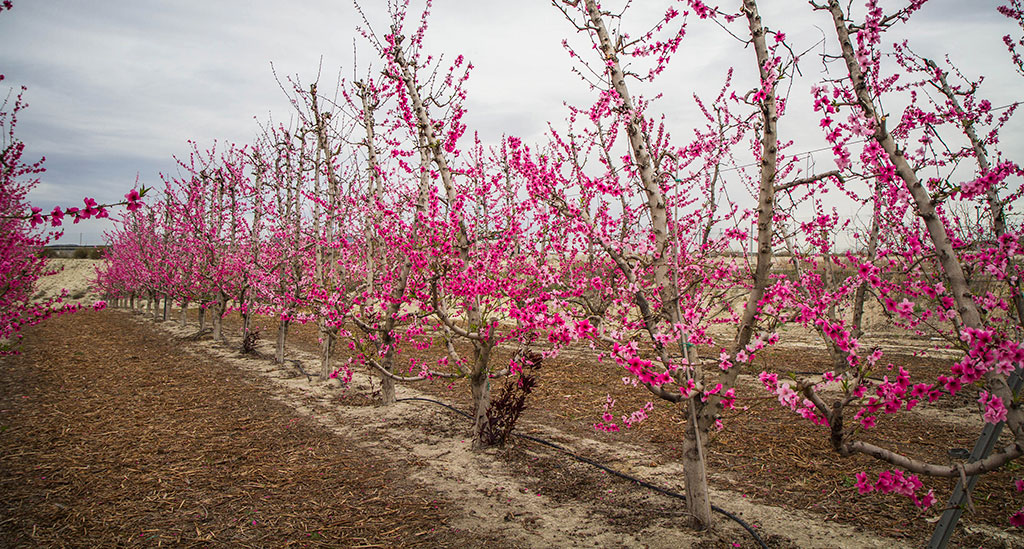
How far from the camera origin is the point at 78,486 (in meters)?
4.32

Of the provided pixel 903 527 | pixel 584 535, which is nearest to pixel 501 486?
pixel 584 535

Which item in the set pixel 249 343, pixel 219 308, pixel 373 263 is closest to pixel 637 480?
pixel 373 263

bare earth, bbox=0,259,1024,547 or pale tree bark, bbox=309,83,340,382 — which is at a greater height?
pale tree bark, bbox=309,83,340,382

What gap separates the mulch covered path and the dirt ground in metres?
0.02

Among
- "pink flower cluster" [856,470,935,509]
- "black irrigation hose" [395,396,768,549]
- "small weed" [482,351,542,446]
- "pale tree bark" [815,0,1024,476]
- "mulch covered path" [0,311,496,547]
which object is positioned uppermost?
"pale tree bark" [815,0,1024,476]

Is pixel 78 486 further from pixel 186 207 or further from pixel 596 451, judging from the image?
→ pixel 186 207

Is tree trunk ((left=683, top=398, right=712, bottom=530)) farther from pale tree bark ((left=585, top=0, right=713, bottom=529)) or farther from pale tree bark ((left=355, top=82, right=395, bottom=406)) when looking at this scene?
pale tree bark ((left=355, top=82, right=395, bottom=406))

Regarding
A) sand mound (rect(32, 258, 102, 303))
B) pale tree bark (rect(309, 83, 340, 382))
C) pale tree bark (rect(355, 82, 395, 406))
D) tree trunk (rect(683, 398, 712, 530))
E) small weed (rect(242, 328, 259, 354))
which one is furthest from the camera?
sand mound (rect(32, 258, 102, 303))

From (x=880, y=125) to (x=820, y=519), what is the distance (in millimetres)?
2880

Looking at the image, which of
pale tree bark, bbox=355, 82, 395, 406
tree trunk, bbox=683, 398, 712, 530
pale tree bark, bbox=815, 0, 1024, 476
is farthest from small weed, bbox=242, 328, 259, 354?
pale tree bark, bbox=815, 0, 1024, 476

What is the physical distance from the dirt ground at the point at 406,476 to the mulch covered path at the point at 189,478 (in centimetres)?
2

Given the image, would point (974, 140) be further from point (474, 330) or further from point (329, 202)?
point (329, 202)

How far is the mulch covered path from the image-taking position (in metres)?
3.58

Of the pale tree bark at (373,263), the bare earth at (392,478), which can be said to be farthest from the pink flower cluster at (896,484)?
the pale tree bark at (373,263)
